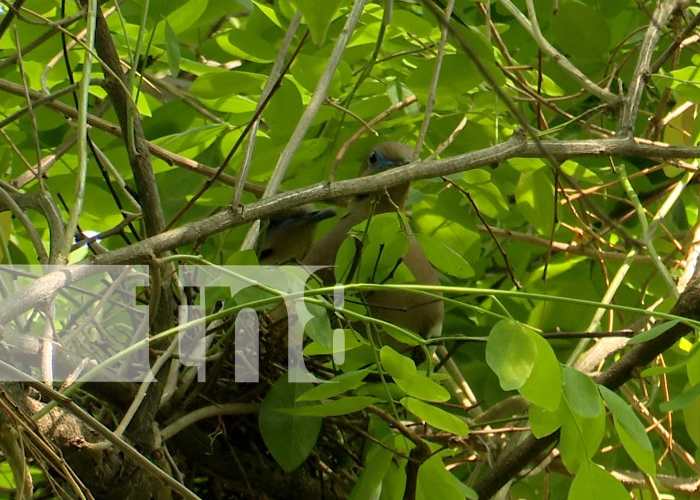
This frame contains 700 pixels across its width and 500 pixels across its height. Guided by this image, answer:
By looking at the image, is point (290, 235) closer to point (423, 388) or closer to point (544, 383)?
point (423, 388)

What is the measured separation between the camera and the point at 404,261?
1667mm

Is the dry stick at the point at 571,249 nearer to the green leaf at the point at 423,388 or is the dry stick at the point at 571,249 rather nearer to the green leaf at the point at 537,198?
the green leaf at the point at 537,198

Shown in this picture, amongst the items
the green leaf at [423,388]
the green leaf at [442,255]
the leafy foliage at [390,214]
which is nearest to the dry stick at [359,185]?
the leafy foliage at [390,214]

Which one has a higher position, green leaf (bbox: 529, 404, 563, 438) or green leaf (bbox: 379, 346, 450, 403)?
green leaf (bbox: 379, 346, 450, 403)

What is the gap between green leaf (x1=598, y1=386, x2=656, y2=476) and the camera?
2.83ft

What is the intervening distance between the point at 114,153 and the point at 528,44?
901 mm

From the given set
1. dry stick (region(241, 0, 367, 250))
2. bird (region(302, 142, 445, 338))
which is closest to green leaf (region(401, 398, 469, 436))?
dry stick (region(241, 0, 367, 250))

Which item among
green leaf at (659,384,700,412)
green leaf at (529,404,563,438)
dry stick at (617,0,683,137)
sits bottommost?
green leaf at (529,404,563,438)

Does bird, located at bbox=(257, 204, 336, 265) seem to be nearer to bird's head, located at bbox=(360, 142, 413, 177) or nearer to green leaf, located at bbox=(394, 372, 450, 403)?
bird's head, located at bbox=(360, 142, 413, 177)

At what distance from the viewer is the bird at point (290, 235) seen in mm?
2111

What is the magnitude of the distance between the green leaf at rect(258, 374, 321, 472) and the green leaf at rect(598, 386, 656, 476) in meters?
0.44

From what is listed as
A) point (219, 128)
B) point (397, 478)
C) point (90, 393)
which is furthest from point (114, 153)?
point (397, 478)

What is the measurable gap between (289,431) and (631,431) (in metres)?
0.50

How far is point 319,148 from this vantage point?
152cm
